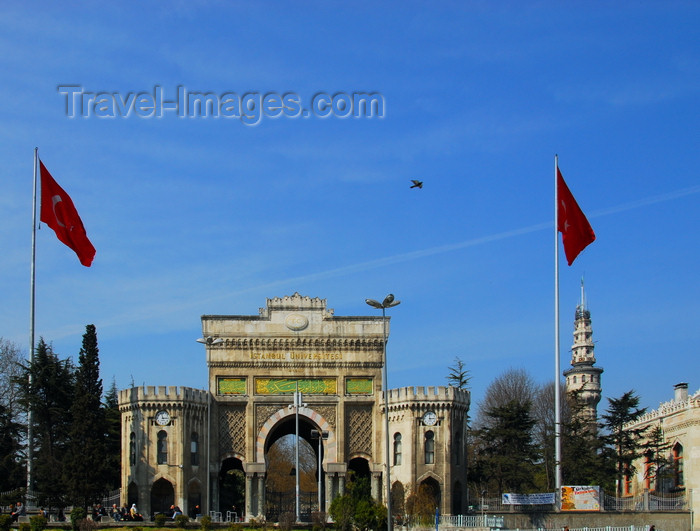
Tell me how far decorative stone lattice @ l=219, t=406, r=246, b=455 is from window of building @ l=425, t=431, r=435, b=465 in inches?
435

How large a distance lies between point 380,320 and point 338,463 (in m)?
9.12

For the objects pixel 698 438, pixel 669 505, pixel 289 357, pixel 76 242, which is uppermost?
pixel 76 242

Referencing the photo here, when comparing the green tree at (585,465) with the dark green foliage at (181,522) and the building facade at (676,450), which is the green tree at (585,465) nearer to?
the building facade at (676,450)

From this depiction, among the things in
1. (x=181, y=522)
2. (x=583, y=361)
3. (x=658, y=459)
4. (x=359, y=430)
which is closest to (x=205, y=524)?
(x=181, y=522)

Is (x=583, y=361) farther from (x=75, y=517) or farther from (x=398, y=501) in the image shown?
(x=75, y=517)

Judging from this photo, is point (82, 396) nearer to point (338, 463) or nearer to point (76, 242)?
point (76, 242)

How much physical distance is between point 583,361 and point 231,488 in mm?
77574

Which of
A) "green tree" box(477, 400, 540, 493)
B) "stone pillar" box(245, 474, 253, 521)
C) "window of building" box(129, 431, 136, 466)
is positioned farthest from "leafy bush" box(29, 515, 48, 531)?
"green tree" box(477, 400, 540, 493)

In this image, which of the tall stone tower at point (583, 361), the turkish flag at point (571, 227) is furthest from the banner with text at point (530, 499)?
the tall stone tower at point (583, 361)

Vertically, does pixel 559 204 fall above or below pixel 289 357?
above

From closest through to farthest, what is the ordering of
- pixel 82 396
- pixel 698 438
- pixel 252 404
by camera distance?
pixel 82 396
pixel 698 438
pixel 252 404

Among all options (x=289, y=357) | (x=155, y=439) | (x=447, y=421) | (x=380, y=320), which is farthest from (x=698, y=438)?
(x=155, y=439)

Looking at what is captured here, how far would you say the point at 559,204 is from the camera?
168 ft

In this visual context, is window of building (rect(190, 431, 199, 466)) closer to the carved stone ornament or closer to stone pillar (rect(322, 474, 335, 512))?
stone pillar (rect(322, 474, 335, 512))
